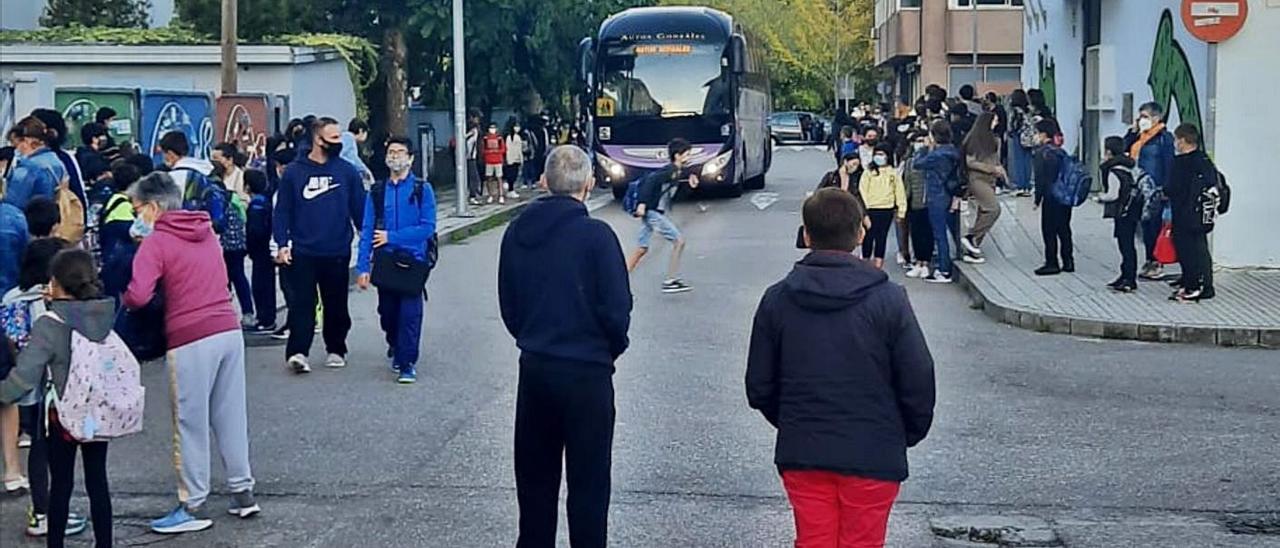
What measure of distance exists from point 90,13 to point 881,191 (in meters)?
25.0

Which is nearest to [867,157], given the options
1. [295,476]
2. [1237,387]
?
Answer: [1237,387]

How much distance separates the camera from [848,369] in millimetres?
5309

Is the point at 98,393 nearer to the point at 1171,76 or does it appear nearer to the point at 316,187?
the point at 316,187

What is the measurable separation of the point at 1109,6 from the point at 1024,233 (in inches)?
180

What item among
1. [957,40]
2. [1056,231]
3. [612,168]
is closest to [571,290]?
[1056,231]

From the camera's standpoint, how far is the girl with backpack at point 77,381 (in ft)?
23.0

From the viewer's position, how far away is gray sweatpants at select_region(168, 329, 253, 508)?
7719mm

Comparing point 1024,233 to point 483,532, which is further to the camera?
point 1024,233

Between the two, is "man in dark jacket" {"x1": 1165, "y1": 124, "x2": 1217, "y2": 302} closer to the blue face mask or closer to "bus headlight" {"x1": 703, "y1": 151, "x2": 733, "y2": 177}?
the blue face mask

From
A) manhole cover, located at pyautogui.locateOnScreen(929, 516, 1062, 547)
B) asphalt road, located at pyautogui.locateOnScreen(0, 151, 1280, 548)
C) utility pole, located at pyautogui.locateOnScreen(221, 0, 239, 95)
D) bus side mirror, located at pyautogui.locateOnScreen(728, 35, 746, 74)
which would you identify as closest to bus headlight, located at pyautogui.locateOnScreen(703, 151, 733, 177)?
bus side mirror, located at pyautogui.locateOnScreen(728, 35, 746, 74)

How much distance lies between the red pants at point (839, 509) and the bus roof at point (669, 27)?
26685 millimetres

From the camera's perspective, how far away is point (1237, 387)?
1195 centimetres

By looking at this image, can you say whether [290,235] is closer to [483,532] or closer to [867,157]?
[483,532]

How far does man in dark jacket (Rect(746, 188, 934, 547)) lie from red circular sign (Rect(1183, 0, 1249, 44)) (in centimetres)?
1327
